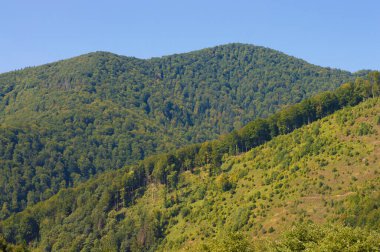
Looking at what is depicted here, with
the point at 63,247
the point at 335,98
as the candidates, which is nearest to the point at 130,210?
the point at 63,247

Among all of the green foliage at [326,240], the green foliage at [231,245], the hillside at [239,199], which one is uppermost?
the green foliage at [326,240]

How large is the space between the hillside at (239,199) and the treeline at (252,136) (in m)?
3.11

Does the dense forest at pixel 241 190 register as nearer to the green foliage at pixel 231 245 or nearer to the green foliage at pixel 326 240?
the green foliage at pixel 231 245

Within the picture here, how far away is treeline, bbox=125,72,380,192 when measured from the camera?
17425 cm

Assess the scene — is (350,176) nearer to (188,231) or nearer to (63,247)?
(188,231)

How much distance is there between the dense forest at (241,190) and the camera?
403ft

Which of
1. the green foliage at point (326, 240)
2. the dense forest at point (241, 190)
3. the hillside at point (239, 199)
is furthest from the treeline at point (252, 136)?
the green foliage at point (326, 240)

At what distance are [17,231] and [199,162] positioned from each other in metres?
78.3

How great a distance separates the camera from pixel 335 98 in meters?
177

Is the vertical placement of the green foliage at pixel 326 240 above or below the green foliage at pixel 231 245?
above

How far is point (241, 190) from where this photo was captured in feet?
486

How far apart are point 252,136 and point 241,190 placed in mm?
32708

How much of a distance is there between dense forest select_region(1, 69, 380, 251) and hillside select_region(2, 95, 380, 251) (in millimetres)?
359

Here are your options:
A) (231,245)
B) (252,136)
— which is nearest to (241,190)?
(252,136)
